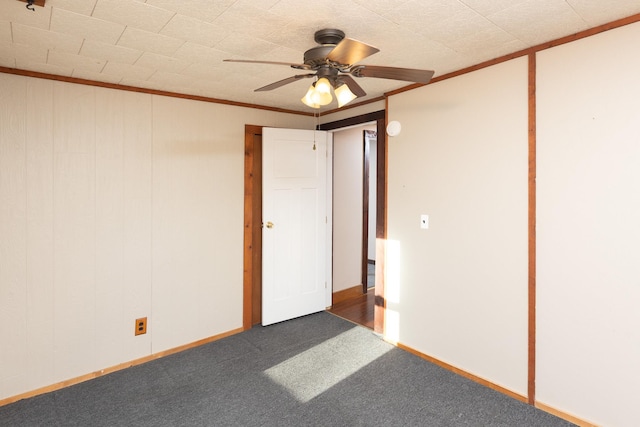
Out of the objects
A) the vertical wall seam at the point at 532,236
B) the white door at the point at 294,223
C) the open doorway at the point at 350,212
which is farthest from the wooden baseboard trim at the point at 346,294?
the vertical wall seam at the point at 532,236

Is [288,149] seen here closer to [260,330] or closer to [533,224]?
[260,330]

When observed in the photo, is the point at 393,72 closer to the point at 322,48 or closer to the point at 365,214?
the point at 322,48

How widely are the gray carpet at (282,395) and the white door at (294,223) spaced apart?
27.7 inches

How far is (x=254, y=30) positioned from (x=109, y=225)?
6.42 feet

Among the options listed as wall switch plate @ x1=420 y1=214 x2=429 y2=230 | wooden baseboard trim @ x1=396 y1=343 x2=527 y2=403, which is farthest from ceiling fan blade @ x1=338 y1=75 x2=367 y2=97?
wooden baseboard trim @ x1=396 y1=343 x2=527 y2=403

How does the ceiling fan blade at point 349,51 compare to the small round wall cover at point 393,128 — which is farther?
the small round wall cover at point 393,128

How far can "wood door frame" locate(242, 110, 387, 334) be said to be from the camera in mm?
3336

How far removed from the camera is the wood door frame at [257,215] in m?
3.34

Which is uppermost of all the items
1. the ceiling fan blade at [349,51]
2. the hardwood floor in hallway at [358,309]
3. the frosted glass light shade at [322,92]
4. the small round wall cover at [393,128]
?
the small round wall cover at [393,128]

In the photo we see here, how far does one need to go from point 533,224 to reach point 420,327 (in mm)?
1264

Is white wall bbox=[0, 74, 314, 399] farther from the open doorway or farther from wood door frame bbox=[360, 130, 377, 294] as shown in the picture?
wood door frame bbox=[360, 130, 377, 294]

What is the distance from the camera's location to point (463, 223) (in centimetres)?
264

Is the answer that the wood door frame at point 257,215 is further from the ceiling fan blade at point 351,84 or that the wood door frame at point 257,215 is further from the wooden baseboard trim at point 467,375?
the ceiling fan blade at point 351,84

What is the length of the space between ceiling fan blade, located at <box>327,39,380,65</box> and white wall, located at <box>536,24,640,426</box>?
136 cm
